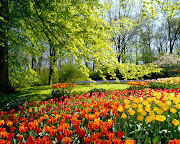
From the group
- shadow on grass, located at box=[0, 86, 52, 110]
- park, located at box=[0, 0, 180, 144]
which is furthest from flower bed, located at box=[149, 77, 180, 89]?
shadow on grass, located at box=[0, 86, 52, 110]

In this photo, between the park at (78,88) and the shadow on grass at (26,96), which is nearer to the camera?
the park at (78,88)

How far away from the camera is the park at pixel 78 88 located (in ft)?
6.50

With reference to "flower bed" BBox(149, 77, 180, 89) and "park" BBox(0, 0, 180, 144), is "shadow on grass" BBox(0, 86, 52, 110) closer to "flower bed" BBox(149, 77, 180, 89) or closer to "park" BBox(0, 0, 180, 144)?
"park" BBox(0, 0, 180, 144)

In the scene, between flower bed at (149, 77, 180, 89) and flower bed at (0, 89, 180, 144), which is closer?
flower bed at (0, 89, 180, 144)

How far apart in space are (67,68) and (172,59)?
18679mm

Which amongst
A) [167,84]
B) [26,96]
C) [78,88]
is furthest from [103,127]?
[78,88]

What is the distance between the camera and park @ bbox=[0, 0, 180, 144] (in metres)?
1.98

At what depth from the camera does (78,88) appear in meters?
10.6

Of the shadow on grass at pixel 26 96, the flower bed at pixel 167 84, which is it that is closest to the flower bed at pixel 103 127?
the shadow on grass at pixel 26 96

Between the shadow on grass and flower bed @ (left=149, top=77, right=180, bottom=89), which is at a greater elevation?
flower bed @ (left=149, top=77, right=180, bottom=89)

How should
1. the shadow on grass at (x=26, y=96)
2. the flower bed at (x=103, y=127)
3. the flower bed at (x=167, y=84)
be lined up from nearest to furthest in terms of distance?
the flower bed at (x=103, y=127)
the shadow on grass at (x=26, y=96)
the flower bed at (x=167, y=84)

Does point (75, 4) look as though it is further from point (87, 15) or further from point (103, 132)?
point (103, 132)

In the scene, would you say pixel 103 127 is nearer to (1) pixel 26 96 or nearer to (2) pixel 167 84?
(1) pixel 26 96

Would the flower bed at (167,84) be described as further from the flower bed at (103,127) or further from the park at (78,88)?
the flower bed at (103,127)
